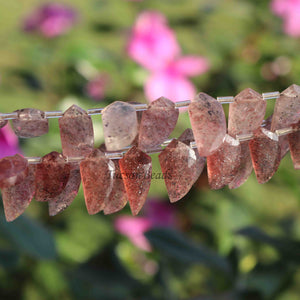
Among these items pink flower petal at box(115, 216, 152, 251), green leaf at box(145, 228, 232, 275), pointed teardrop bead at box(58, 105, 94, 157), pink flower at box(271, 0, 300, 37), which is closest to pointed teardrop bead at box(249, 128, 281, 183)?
pointed teardrop bead at box(58, 105, 94, 157)

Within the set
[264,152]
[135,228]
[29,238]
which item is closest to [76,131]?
[264,152]

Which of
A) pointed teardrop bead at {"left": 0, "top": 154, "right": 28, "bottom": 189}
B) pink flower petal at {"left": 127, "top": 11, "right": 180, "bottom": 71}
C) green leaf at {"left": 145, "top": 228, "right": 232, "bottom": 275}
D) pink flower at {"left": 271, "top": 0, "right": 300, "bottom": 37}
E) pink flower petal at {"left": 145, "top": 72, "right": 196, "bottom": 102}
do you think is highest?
pink flower at {"left": 271, "top": 0, "right": 300, "bottom": 37}

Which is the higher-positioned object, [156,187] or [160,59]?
[160,59]

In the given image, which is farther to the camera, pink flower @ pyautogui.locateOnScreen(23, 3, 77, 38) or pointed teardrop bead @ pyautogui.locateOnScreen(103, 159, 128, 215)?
pink flower @ pyautogui.locateOnScreen(23, 3, 77, 38)

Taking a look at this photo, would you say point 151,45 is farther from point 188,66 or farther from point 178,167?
point 178,167

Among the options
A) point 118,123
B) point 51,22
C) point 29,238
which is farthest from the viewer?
point 51,22

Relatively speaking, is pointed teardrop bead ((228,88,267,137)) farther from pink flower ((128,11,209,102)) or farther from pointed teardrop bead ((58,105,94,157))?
pink flower ((128,11,209,102))

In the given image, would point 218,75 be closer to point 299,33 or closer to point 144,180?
point 299,33
